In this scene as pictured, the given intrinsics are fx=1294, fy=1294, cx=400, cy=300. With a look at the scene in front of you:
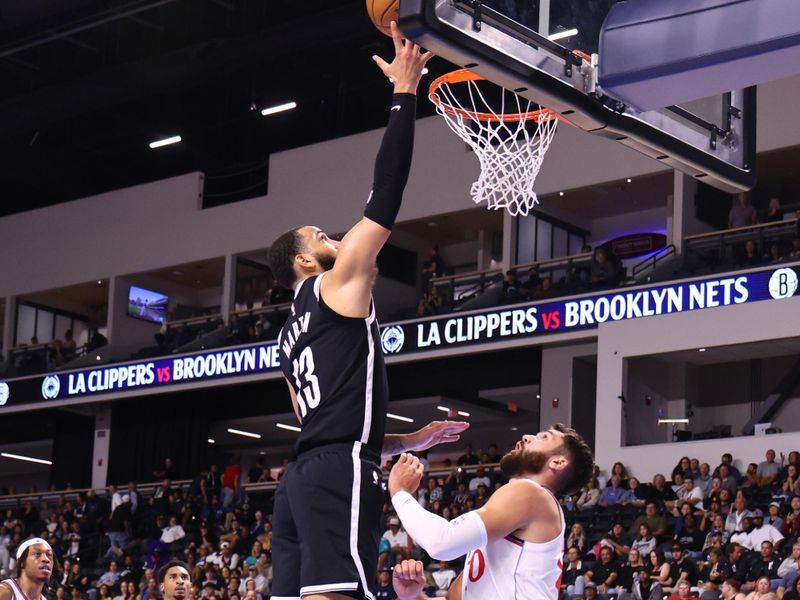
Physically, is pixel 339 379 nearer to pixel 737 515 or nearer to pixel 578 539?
pixel 737 515

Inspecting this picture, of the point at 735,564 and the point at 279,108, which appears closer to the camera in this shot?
the point at 735,564

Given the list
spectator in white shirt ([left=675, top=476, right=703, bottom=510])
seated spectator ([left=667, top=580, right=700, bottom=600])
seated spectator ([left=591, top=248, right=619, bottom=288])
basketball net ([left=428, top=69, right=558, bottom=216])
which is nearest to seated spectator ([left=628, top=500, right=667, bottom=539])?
spectator in white shirt ([left=675, top=476, right=703, bottom=510])

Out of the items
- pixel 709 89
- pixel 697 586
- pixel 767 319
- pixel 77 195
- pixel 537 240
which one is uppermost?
pixel 77 195

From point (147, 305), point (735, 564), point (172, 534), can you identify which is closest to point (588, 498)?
point (735, 564)

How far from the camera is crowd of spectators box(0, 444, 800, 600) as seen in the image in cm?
1509

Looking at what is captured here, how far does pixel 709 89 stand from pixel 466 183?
69.4 ft

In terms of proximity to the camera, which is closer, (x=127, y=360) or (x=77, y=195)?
(x=127, y=360)

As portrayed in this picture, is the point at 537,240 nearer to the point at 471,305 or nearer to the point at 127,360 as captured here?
the point at 471,305

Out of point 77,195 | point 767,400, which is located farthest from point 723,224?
point 77,195

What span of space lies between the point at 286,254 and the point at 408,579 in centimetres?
117

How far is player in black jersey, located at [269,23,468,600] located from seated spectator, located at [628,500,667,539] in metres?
13.4

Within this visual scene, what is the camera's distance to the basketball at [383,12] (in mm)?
5297

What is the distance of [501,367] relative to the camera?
26.2 meters

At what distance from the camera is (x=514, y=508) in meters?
4.21
